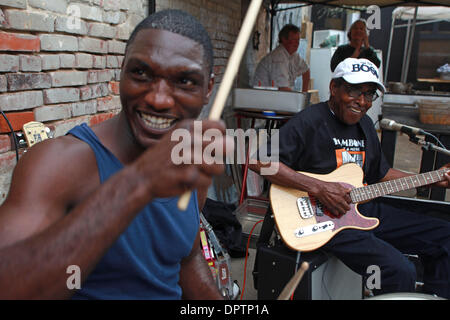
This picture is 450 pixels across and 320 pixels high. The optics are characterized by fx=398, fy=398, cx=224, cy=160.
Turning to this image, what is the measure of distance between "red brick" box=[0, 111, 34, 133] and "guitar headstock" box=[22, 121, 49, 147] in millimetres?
23

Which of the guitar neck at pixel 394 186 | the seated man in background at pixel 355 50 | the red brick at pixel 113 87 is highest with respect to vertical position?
the seated man in background at pixel 355 50

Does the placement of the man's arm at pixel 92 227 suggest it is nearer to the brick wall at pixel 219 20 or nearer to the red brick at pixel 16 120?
the red brick at pixel 16 120

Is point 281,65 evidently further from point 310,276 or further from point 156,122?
point 156,122

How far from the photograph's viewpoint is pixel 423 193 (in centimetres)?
521

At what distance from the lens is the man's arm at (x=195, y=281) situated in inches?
60.5

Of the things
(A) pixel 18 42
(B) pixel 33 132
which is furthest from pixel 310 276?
(A) pixel 18 42

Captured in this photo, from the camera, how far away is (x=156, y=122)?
1204mm

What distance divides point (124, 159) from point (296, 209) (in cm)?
163

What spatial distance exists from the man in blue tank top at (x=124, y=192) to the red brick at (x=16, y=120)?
91cm

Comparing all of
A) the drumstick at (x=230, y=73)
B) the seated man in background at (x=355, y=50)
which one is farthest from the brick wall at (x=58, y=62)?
the seated man in background at (x=355, y=50)

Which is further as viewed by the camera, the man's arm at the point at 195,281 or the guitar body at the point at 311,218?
the guitar body at the point at 311,218

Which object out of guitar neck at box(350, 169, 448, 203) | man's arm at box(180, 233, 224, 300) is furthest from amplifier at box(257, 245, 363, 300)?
man's arm at box(180, 233, 224, 300)

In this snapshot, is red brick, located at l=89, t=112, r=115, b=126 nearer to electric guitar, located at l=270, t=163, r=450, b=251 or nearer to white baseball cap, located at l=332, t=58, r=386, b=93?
electric guitar, located at l=270, t=163, r=450, b=251
